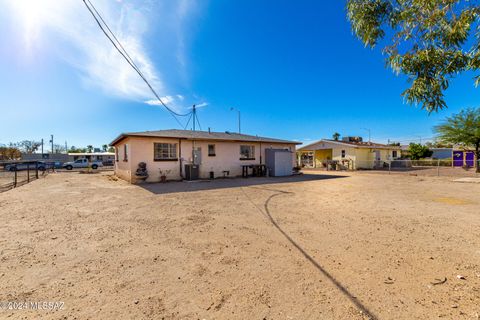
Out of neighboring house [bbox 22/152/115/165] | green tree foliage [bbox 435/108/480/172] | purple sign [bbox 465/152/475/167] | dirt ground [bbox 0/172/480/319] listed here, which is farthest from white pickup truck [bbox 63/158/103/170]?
purple sign [bbox 465/152/475/167]

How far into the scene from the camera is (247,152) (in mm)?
17312

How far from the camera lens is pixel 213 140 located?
15.2 meters

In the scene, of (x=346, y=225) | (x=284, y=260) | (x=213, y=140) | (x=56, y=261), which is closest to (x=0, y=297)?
(x=56, y=261)

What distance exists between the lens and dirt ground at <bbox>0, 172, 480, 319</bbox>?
2182 millimetres

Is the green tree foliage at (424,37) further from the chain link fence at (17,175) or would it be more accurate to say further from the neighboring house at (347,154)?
the neighboring house at (347,154)

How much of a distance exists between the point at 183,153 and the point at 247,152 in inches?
207

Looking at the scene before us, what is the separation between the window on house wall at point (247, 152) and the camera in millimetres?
16903

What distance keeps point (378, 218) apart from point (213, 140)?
11482 mm

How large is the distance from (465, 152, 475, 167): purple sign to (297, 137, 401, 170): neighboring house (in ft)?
23.2

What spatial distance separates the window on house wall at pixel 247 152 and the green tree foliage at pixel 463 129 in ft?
60.1

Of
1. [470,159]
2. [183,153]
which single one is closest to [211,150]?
[183,153]

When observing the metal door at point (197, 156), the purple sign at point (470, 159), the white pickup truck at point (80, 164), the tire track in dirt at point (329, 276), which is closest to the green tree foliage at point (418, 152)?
the purple sign at point (470, 159)

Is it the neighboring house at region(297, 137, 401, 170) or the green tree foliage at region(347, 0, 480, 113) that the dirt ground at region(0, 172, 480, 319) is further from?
the neighboring house at region(297, 137, 401, 170)

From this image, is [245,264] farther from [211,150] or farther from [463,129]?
[463,129]
